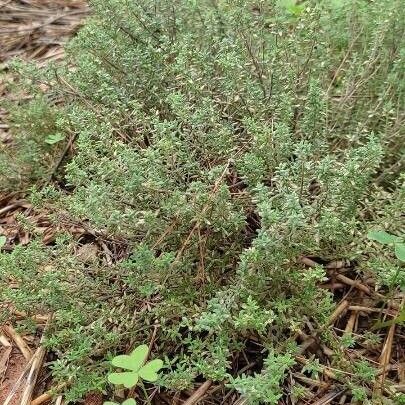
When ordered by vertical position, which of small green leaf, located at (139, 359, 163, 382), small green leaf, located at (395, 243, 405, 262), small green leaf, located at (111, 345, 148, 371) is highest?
small green leaf, located at (395, 243, 405, 262)

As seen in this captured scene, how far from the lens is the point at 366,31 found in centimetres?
260

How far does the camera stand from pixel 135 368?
1626 mm

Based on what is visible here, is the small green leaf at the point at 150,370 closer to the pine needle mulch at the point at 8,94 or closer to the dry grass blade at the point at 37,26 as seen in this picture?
the pine needle mulch at the point at 8,94

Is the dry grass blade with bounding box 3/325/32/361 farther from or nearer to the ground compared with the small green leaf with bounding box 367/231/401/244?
nearer to the ground

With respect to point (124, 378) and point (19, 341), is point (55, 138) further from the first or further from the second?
point (124, 378)

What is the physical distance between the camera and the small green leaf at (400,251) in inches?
65.9

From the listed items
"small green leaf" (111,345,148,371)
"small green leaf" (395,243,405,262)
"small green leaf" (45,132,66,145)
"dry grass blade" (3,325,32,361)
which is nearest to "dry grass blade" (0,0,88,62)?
"small green leaf" (45,132,66,145)

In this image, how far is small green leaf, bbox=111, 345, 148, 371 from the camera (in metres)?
1.63

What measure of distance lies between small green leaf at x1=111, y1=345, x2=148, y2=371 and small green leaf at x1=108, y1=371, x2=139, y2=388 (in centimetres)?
2

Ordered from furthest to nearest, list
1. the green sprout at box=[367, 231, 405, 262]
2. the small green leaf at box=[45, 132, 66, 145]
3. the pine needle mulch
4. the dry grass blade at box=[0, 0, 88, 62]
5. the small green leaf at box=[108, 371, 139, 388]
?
the dry grass blade at box=[0, 0, 88, 62] → the small green leaf at box=[45, 132, 66, 145] → the pine needle mulch → the green sprout at box=[367, 231, 405, 262] → the small green leaf at box=[108, 371, 139, 388]

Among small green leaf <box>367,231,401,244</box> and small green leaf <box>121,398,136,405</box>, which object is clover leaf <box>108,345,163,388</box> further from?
small green leaf <box>367,231,401,244</box>

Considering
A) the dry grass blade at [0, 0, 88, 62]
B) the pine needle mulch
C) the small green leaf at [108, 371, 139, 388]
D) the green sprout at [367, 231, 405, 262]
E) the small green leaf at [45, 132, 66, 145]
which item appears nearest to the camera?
the small green leaf at [108, 371, 139, 388]

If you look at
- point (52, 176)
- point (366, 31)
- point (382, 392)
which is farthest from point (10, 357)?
point (366, 31)

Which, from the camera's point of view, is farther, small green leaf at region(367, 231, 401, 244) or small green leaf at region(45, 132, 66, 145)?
small green leaf at region(45, 132, 66, 145)
